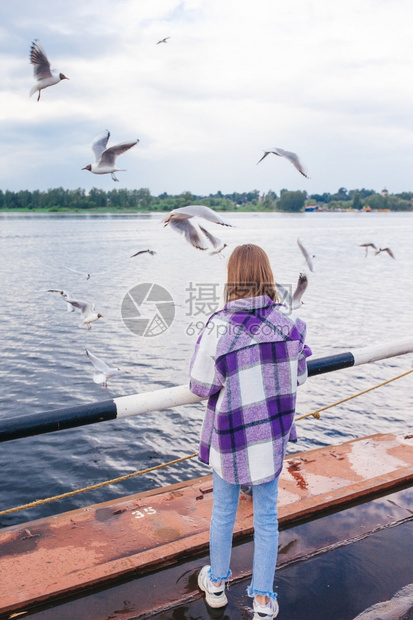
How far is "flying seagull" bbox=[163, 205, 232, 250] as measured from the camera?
4.05 metres

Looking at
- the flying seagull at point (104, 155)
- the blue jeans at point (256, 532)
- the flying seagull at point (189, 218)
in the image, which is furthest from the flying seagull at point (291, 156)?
the blue jeans at point (256, 532)

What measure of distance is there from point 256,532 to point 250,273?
1113 millimetres

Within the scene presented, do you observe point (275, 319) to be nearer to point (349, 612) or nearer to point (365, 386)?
point (349, 612)

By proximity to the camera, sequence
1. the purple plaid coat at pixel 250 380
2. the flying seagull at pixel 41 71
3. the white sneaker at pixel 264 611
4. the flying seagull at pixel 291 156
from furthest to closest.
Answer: the flying seagull at pixel 41 71, the flying seagull at pixel 291 156, the white sneaker at pixel 264 611, the purple plaid coat at pixel 250 380

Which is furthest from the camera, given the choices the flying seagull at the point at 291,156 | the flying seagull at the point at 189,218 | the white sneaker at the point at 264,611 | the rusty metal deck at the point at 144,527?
the flying seagull at the point at 291,156

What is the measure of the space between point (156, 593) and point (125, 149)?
500cm

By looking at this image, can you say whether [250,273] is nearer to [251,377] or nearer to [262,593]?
[251,377]

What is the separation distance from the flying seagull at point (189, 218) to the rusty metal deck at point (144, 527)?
1.77m

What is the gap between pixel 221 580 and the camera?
2500mm

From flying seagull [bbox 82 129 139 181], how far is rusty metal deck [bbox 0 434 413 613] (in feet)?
13.2

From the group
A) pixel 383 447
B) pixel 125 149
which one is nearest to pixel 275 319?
pixel 383 447

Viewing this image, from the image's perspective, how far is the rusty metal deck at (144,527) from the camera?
262 centimetres

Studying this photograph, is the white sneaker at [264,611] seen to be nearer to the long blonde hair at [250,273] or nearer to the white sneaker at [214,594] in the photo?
the white sneaker at [214,594]

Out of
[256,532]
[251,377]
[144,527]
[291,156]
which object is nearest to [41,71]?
[291,156]
